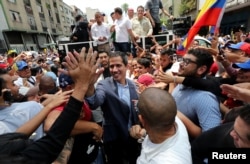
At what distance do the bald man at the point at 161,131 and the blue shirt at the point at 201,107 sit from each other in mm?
517

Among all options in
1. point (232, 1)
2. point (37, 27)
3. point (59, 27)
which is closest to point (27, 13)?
point (37, 27)

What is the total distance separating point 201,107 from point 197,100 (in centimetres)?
7

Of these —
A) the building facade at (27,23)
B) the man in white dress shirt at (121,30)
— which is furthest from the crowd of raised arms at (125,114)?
the building facade at (27,23)

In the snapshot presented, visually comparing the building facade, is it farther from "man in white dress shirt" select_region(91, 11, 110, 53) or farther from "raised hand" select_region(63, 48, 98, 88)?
"raised hand" select_region(63, 48, 98, 88)

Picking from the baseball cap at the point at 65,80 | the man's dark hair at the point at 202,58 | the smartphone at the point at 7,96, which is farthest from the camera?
the man's dark hair at the point at 202,58

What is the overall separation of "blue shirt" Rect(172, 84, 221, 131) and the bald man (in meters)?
0.52

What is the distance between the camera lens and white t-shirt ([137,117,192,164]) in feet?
3.83

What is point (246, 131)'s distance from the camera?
3.63ft

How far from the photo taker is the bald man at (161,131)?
1214mm

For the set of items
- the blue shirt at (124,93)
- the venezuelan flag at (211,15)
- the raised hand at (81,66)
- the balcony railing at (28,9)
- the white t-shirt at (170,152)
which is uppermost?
the balcony railing at (28,9)

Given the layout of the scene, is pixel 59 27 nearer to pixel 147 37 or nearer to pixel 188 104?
pixel 147 37

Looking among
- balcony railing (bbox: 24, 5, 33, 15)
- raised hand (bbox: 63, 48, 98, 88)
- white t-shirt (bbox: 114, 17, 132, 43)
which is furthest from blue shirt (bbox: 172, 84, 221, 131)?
balcony railing (bbox: 24, 5, 33, 15)

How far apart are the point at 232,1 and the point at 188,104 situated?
70.4ft

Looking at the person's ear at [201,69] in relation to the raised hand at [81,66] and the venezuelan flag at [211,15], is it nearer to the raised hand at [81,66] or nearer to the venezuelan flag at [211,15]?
the venezuelan flag at [211,15]
